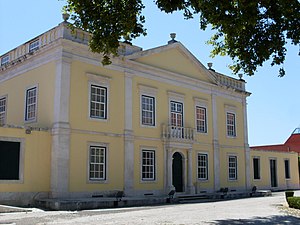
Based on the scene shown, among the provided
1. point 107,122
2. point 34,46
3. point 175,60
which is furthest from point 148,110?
point 34,46

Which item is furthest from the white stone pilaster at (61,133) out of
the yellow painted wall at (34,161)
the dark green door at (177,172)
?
the dark green door at (177,172)

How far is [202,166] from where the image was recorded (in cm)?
2702

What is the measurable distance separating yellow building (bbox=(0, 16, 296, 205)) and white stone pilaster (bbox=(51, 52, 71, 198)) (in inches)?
1.8

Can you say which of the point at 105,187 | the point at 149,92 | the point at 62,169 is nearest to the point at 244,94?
the point at 149,92

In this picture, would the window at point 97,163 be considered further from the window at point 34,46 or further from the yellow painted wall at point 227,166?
the yellow painted wall at point 227,166

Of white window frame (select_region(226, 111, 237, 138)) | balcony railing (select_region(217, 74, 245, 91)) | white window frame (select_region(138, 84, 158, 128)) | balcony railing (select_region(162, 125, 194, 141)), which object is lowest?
balcony railing (select_region(162, 125, 194, 141))

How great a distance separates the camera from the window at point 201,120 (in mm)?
27230

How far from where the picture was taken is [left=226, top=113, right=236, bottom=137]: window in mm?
29984

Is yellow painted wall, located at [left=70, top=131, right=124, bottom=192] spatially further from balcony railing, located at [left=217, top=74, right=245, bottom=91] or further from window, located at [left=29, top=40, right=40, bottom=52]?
balcony railing, located at [left=217, top=74, right=245, bottom=91]

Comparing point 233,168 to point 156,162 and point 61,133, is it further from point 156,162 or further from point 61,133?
point 61,133

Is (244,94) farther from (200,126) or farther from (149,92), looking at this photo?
(149,92)

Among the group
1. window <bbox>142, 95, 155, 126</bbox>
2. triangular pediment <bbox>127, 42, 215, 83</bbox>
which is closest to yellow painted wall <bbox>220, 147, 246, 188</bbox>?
triangular pediment <bbox>127, 42, 215, 83</bbox>

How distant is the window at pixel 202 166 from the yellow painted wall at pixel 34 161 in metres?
10.8

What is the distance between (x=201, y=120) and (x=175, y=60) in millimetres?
4315
